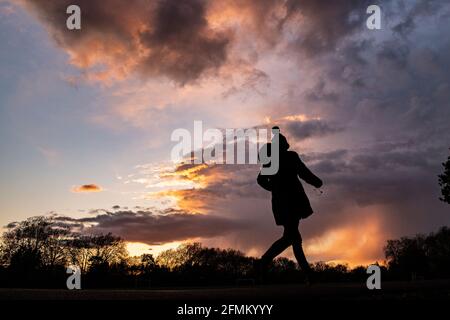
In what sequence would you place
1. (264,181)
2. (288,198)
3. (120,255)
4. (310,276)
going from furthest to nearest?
(120,255) < (310,276) < (264,181) < (288,198)

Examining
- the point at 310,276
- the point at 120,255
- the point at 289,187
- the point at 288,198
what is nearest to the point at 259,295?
the point at 288,198

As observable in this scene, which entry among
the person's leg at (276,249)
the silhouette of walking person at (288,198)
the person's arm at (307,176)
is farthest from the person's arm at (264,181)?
the person's leg at (276,249)

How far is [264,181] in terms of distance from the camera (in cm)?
895

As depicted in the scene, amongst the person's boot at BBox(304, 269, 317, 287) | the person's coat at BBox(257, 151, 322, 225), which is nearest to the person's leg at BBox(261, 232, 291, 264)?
the person's coat at BBox(257, 151, 322, 225)

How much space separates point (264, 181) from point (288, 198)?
1.76ft

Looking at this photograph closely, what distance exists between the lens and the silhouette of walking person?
341 inches

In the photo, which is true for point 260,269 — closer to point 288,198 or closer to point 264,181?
point 288,198

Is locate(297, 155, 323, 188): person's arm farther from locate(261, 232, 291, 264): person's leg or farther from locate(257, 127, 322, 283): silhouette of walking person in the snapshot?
locate(261, 232, 291, 264): person's leg

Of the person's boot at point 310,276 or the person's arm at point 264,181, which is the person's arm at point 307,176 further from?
the person's boot at point 310,276

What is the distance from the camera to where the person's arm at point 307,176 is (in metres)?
8.83
